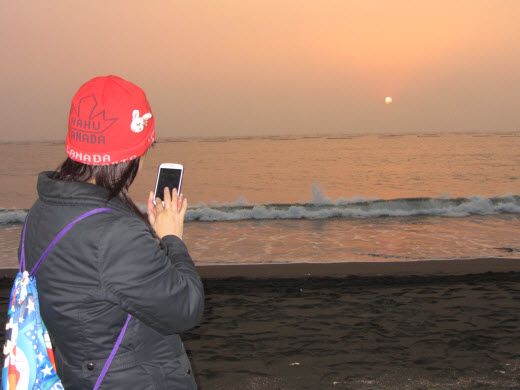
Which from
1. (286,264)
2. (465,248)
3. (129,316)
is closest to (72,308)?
(129,316)

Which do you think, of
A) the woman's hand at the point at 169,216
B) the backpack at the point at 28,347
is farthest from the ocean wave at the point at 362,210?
the backpack at the point at 28,347

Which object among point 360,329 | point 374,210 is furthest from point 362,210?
point 360,329

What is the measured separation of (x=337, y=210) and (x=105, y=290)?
16024 mm

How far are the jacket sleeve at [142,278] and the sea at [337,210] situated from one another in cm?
105

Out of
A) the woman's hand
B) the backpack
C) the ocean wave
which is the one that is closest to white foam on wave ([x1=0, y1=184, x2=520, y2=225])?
the ocean wave

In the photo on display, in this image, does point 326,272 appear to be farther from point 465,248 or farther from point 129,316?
point 129,316

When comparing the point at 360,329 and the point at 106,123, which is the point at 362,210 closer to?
the point at 360,329

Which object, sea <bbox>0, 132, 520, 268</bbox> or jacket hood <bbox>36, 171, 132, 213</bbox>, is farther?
sea <bbox>0, 132, 520, 268</bbox>

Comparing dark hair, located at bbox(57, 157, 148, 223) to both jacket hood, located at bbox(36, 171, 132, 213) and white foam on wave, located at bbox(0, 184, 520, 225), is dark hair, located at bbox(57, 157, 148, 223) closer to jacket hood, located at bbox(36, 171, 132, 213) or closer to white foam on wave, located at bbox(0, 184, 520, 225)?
jacket hood, located at bbox(36, 171, 132, 213)

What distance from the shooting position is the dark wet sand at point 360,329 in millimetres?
4336

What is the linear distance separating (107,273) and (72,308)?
163 millimetres

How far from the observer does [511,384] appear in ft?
13.5

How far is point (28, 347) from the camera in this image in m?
1.62

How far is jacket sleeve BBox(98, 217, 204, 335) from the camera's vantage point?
151cm
